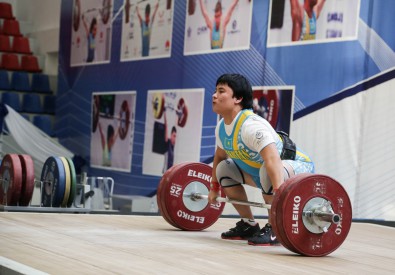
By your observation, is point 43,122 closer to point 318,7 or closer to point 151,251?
point 318,7

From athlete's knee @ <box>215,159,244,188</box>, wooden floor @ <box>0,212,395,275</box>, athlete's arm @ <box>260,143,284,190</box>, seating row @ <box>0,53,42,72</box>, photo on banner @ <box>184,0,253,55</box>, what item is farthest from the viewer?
seating row @ <box>0,53,42,72</box>

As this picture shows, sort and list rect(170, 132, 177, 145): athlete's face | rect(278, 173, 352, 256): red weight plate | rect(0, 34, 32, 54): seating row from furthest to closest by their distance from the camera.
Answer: rect(0, 34, 32, 54): seating row < rect(170, 132, 177, 145): athlete's face < rect(278, 173, 352, 256): red weight plate

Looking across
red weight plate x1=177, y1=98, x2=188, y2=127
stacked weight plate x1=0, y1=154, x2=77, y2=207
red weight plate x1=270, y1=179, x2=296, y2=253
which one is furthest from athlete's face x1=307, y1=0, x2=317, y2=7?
red weight plate x1=270, y1=179, x2=296, y2=253

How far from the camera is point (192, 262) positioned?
3.14m

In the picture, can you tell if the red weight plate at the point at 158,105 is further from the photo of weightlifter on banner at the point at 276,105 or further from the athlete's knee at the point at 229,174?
the athlete's knee at the point at 229,174

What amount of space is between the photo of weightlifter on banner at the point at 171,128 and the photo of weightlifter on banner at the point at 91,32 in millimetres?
1575

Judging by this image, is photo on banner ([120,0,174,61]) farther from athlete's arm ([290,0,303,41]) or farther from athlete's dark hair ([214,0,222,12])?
athlete's arm ([290,0,303,41])

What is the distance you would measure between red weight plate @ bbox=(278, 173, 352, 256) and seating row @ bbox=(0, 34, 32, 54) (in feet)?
35.2

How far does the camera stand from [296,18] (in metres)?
7.70

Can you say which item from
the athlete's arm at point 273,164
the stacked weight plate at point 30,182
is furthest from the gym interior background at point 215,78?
the athlete's arm at point 273,164

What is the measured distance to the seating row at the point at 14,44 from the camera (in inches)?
534

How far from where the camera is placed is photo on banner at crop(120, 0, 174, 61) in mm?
9875

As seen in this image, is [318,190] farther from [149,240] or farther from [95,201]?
[95,201]

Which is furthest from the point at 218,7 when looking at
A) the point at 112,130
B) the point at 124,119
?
the point at 112,130
